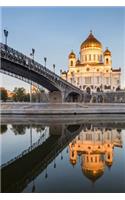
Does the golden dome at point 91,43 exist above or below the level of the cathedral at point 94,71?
above

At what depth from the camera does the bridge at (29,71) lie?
17.4 meters

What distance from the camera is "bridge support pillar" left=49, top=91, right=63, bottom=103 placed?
3678 centimetres

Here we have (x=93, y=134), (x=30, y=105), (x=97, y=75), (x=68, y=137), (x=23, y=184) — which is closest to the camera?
(x=23, y=184)

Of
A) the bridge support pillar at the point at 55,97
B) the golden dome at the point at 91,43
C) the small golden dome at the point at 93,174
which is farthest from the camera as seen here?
the golden dome at the point at 91,43

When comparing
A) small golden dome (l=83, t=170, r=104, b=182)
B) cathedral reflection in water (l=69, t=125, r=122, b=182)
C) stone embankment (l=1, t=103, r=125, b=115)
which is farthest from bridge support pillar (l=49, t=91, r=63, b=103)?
small golden dome (l=83, t=170, r=104, b=182)

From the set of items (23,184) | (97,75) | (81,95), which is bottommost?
(23,184)

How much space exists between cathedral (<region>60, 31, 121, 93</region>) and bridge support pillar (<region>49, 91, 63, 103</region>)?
2136cm

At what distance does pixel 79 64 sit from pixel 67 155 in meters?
51.4

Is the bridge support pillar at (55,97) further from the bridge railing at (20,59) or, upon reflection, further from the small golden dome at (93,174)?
the small golden dome at (93,174)

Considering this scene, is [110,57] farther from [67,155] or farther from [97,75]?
[67,155]

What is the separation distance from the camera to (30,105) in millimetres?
31844

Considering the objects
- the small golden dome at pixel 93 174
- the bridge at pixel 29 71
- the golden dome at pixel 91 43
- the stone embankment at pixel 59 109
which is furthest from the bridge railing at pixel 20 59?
the golden dome at pixel 91 43

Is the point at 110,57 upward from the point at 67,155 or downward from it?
upward

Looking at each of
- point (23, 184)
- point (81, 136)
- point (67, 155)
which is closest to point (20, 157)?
point (67, 155)
